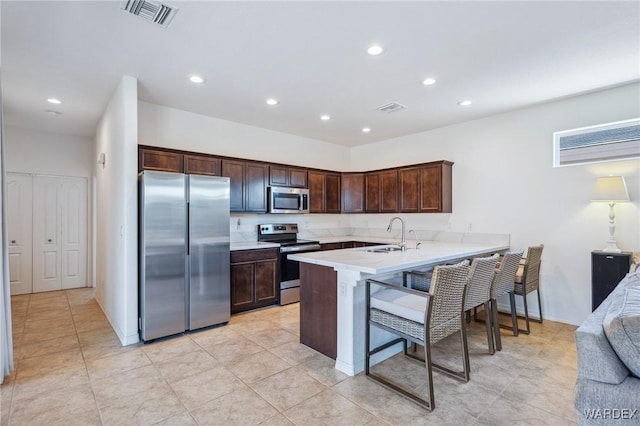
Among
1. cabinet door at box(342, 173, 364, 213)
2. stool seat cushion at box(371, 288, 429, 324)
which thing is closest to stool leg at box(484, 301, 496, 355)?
stool seat cushion at box(371, 288, 429, 324)

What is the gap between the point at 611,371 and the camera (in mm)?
1366

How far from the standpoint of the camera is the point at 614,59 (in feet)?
9.39

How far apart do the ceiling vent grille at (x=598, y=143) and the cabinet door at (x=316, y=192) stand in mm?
3417

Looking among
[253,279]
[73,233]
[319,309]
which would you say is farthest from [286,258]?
[73,233]

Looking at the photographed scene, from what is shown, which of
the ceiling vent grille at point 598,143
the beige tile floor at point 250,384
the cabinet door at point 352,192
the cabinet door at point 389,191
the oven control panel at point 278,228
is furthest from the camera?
the cabinet door at point 352,192

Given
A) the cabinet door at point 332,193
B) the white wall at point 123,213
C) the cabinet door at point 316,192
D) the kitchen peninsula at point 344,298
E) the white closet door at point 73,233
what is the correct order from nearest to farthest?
the kitchen peninsula at point 344,298, the white wall at point 123,213, the cabinet door at point 316,192, the white closet door at point 73,233, the cabinet door at point 332,193

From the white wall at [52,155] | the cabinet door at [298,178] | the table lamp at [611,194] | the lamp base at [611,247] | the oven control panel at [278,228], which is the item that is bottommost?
the lamp base at [611,247]

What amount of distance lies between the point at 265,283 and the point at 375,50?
3222 millimetres

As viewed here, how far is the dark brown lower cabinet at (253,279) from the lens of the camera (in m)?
4.15

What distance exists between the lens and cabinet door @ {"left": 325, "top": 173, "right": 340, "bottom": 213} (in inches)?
228

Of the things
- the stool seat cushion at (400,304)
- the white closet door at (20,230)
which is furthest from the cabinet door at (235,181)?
the white closet door at (20,230)

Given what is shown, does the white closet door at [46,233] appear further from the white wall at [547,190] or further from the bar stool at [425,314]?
the white wall at [547,190]

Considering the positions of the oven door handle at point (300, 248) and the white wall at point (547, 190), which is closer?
the white wall at point (547, 190)

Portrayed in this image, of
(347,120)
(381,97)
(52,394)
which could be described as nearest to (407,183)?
(347,120)
